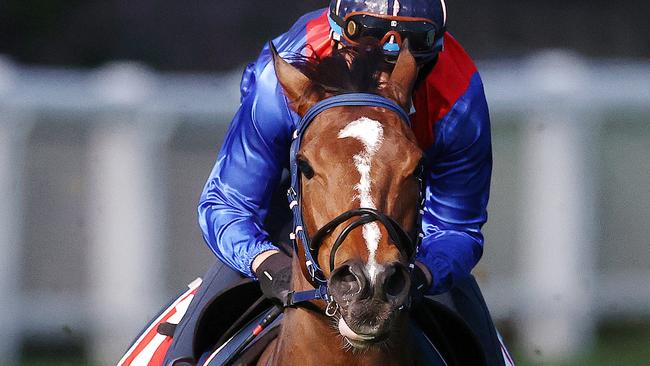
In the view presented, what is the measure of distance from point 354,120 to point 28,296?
625 centimetres

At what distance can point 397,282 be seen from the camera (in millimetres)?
3076

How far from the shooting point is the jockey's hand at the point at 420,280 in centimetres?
346

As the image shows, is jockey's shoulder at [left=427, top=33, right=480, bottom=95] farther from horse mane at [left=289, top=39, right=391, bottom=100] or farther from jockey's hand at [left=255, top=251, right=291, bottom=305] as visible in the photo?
jockey's hand at [left=255, top=251, right=291, bottom=305]

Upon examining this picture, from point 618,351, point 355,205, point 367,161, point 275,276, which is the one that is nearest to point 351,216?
point 355,205

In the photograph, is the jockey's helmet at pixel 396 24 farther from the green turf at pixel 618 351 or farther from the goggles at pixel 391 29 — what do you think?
the green turf at pixel 618 351

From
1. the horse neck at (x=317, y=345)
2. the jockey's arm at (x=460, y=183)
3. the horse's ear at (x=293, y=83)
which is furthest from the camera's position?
the jockey's arm at (x=460, y=183)

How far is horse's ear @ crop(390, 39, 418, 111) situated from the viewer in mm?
3451

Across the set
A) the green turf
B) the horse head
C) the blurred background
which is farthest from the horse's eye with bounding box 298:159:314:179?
the blurred background

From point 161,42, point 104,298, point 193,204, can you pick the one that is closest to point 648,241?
Answer: point 193,204

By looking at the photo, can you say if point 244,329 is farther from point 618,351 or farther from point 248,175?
point 618,351

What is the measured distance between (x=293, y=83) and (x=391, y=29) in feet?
1.71

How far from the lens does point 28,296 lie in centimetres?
906

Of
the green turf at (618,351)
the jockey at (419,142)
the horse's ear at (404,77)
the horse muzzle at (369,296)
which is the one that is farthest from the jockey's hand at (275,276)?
the green turf at (618,351)

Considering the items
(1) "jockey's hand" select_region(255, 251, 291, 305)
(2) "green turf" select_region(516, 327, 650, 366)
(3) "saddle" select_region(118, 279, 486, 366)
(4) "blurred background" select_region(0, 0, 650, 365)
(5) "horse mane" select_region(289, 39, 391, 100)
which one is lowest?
(2) "green turf" select_region(516, 327, 650, 366)
